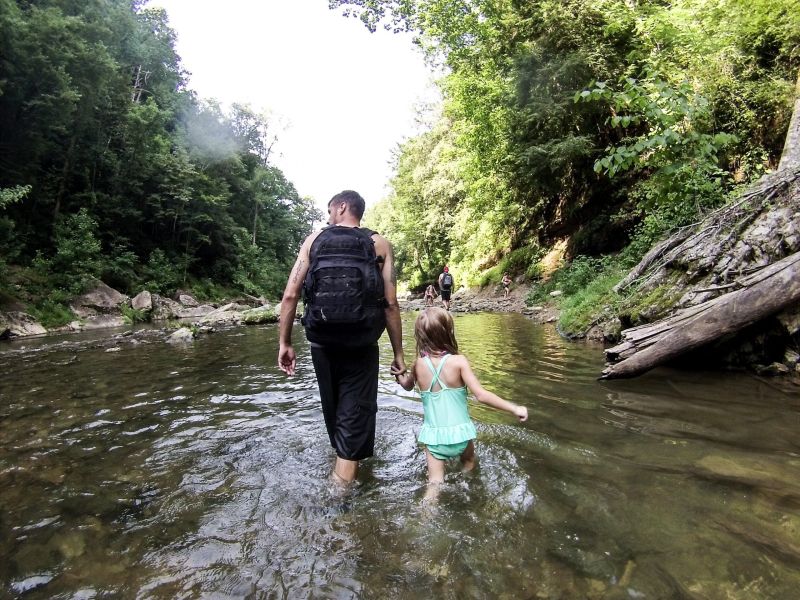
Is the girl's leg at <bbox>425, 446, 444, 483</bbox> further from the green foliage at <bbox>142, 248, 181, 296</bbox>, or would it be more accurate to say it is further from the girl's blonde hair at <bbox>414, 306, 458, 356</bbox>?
the green foliage at <bbox>142, 248, 181, 296</bbox>

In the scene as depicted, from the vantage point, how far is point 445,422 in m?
3.15

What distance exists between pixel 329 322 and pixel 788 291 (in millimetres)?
4931

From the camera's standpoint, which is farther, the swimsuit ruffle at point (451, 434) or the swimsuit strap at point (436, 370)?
the swimsuit strap at point (436, 370)

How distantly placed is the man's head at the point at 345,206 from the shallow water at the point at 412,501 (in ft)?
6.55

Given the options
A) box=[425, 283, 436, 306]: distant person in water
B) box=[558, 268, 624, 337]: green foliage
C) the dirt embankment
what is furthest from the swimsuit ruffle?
box=[425, 283, 436, 306]: distant person in water

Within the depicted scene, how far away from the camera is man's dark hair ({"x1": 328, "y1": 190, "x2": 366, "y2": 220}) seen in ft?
10.5

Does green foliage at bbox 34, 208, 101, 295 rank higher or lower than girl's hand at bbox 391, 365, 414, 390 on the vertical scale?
higher

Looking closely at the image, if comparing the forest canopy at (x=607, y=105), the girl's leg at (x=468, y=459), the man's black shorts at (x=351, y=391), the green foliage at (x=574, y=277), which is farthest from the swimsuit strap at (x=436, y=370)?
the green foliage at (x=574, y=277)

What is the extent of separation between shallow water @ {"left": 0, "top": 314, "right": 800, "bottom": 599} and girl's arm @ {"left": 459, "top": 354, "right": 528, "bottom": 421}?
22.3 inches

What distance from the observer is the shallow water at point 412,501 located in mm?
2020

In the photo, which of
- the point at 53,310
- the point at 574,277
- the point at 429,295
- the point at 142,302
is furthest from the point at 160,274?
the point at 574,277

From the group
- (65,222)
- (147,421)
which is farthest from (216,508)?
(65,222)

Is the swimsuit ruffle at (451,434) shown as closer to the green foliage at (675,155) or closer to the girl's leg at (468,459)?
the girl's leg at (468,459)

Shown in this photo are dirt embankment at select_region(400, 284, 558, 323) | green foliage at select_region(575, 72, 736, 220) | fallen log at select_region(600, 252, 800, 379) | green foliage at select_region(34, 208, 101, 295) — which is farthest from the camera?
green foliage at select_region(34, 208, 101, 295)
